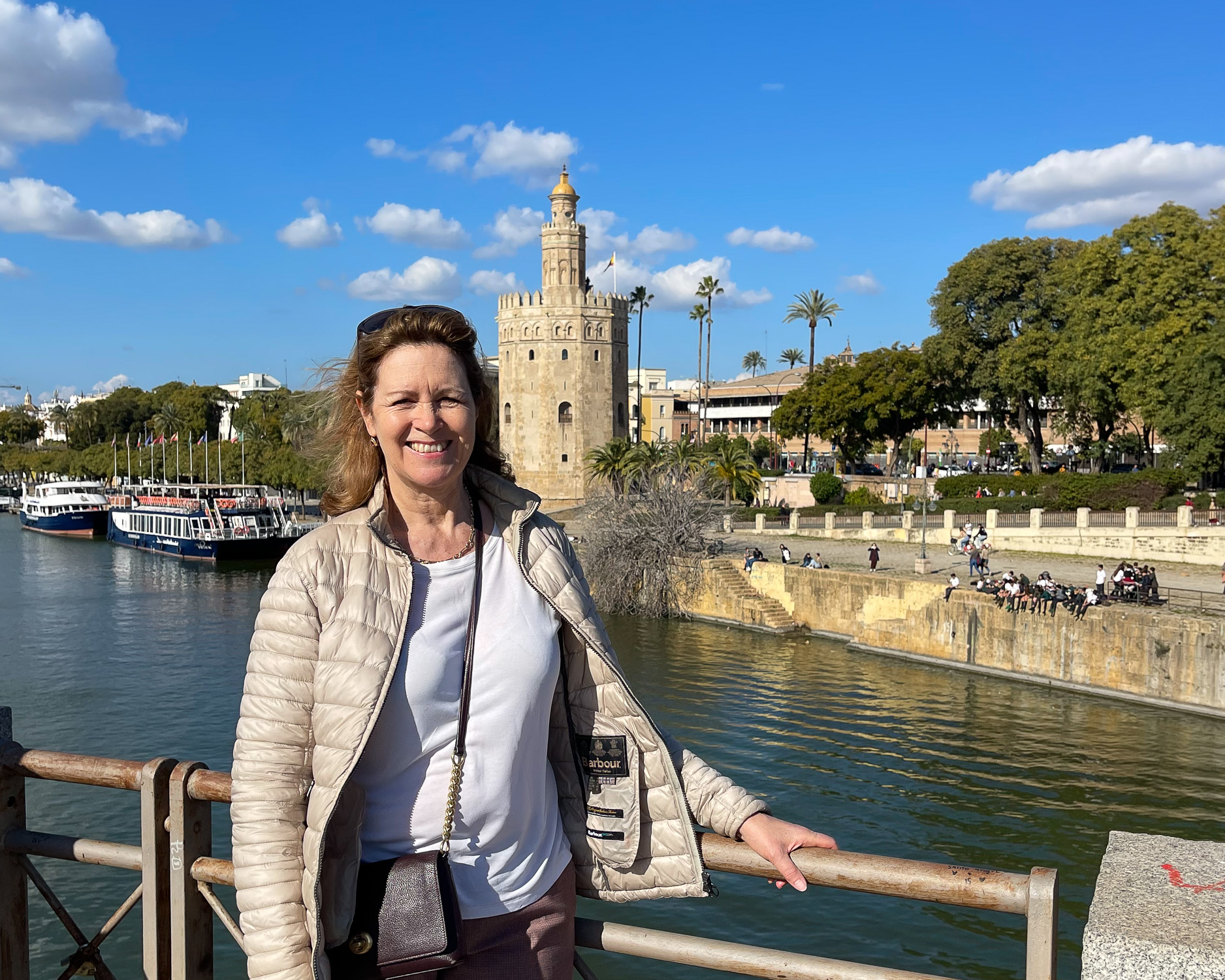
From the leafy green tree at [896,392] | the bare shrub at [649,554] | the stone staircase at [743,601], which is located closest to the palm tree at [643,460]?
the bare shrub at [649,554]

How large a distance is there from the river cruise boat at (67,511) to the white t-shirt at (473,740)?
72.0 meters

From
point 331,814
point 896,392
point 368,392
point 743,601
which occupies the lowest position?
point 743,601

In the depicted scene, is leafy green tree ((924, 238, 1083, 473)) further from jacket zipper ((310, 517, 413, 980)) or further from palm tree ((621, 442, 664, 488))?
jacket zipper ((310, 517, 413, 980))

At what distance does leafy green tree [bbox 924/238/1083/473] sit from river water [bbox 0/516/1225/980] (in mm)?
19810

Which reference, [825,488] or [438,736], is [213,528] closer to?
[825,488]

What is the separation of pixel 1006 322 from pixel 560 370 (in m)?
22.6

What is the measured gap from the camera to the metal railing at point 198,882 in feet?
7.24

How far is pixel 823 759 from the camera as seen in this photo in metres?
18.9

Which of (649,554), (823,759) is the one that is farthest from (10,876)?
(649,554)

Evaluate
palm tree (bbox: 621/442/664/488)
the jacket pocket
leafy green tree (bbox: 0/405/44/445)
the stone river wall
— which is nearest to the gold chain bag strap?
the jacket pocket

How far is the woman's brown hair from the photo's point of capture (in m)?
2.41

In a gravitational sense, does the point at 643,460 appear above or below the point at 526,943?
above

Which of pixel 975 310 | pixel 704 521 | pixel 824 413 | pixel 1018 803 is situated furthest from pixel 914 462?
pixel 1018 803

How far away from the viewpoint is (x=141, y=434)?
98188 millimetres
